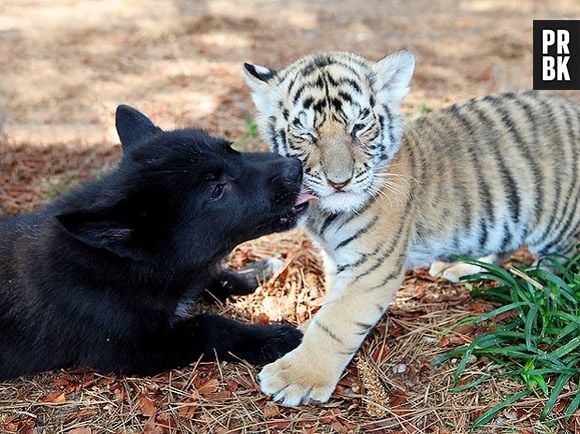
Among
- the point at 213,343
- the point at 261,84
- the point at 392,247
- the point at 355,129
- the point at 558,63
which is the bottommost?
the point at 213,343

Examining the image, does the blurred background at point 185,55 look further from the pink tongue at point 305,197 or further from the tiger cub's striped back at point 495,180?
the pink tongue at point 305,197

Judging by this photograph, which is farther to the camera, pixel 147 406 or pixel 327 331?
pixel 327 331

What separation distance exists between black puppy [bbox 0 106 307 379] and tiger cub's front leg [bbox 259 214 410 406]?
233 mm

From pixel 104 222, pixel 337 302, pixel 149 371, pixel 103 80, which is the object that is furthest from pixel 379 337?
pixel 103 80

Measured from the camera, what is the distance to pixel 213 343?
12.0ft

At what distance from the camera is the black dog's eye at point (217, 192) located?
348 centimetres

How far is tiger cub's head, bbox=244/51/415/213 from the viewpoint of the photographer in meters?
3.51

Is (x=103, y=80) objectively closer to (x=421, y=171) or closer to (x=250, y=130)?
(x=250, y=130)

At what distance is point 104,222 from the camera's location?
3.11 m

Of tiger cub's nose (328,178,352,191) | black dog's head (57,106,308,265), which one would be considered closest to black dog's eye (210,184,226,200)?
black dog's head (57,106,308,265)

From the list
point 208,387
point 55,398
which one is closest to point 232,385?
point 208,387

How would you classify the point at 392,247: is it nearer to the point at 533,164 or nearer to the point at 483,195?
the point at 483,195

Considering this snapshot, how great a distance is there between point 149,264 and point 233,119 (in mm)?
3564

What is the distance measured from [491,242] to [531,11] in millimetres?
7031
